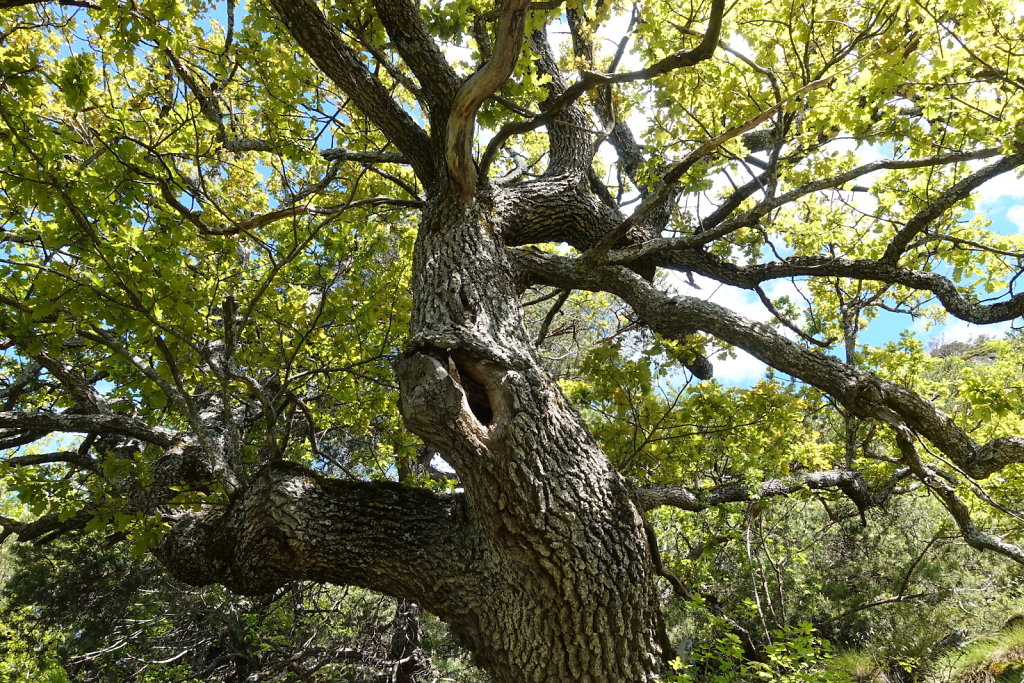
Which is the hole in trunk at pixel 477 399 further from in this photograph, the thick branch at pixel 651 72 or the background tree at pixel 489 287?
the thick branch at pixel 651 72

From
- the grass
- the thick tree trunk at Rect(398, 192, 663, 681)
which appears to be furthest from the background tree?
the grass

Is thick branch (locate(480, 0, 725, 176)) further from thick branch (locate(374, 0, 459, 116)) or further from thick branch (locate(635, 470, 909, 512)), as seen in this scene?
thick branch (locate(635, 470, 909, 512))

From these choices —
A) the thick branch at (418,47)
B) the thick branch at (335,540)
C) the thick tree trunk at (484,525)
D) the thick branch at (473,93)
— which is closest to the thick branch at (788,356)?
the thick branch at (473,93)

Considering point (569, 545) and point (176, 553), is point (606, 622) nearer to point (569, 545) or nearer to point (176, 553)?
point (569, 545)

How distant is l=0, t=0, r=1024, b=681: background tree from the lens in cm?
269

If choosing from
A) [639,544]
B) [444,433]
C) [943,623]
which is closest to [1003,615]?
[943,623]

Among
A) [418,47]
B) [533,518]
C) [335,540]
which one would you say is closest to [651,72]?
[418,47]

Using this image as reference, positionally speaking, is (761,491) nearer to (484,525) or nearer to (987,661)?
(484,525)

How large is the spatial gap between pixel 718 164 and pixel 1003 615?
9496 mm

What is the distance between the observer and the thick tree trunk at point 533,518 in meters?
2.51

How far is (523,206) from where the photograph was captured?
14.1ft

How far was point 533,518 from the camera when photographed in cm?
252

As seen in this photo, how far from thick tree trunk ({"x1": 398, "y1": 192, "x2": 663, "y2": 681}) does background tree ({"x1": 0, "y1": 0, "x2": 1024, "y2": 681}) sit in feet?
0.05

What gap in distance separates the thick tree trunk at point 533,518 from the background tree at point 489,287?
14 millimetres
